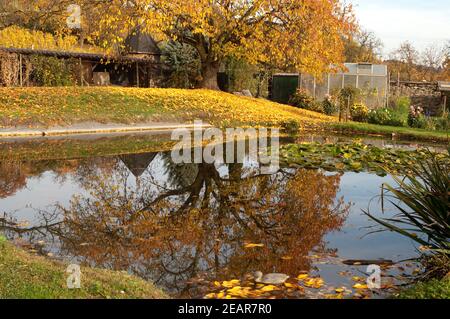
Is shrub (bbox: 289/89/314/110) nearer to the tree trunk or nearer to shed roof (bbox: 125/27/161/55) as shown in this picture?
the tree trunk

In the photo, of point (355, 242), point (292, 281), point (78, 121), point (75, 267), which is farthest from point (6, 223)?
point (78, 121)

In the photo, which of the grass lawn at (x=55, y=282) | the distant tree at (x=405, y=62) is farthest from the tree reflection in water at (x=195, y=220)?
the distant tree at (x=405, y=62)

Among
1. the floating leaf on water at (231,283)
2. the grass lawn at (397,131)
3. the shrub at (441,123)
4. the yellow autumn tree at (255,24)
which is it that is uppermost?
the yellow autumn tree at (255,24)

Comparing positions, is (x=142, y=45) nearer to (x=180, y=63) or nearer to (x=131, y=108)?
(x=180, y=63)

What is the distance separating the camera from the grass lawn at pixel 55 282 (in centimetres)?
446

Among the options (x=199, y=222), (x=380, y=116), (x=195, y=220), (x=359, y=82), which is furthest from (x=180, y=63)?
(x=199, y=222)

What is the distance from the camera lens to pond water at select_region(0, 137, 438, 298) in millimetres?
6023

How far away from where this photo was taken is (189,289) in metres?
5.33

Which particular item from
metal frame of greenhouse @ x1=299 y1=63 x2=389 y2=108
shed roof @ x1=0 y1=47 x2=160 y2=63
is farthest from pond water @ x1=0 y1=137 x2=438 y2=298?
metal frame of greenhouse @ x1=299 y1=63 x2=389 y2=108

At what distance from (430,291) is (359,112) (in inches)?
A: 838

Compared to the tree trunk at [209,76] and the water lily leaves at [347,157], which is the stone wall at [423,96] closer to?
the tree trunk at [209,76]

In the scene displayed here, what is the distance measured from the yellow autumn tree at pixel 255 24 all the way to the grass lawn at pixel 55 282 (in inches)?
746
